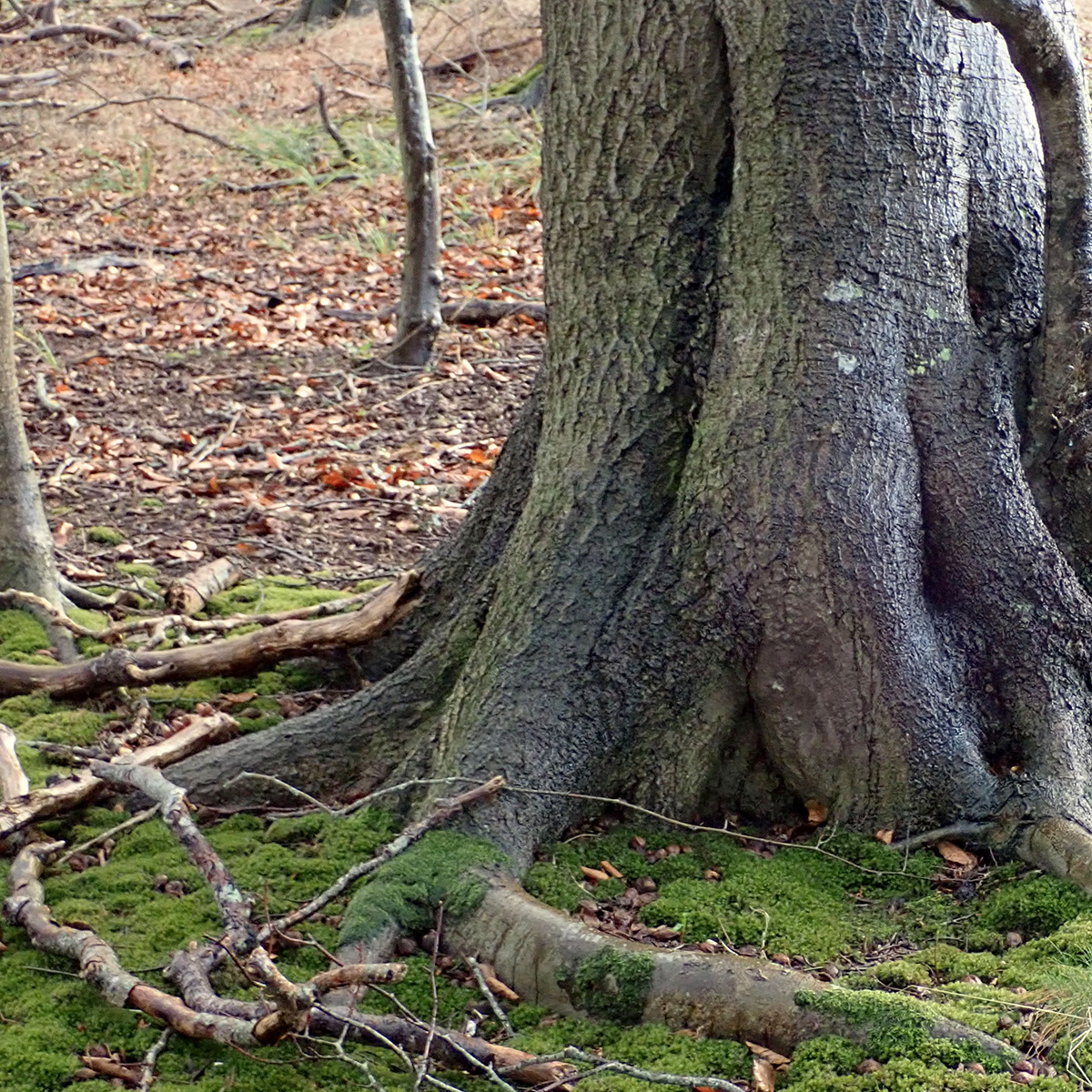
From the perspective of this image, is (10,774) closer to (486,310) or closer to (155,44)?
(486,310)

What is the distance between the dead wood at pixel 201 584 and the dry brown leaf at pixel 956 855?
305 cm

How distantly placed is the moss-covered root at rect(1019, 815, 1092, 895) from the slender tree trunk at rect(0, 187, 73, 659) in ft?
11.3

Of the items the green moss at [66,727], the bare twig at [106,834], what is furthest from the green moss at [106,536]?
the bare twig at [106,834]

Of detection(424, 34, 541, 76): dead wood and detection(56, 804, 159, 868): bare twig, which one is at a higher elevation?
detection(424, 34, 541, 76): dead wood

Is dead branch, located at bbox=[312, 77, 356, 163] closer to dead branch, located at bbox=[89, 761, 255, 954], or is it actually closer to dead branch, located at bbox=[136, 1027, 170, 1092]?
dead branch, located at bbox=[89, 761, 255, 954]

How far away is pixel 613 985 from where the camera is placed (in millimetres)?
2848

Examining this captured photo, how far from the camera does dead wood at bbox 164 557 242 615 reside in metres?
5.10

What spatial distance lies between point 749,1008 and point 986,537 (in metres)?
1.41

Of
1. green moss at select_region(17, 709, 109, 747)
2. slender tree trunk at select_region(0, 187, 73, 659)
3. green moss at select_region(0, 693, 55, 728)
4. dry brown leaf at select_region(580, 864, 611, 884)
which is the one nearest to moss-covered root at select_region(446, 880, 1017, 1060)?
dry brown leaf at select_region(580, 864, 611, 884)

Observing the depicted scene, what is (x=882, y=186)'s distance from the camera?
3178 millimetres

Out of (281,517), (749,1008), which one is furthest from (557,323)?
(281,517)

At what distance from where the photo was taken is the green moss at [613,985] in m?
2.82

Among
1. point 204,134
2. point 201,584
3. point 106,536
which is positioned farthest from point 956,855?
point 204,134

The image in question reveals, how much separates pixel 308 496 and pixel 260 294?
12.2 ft
